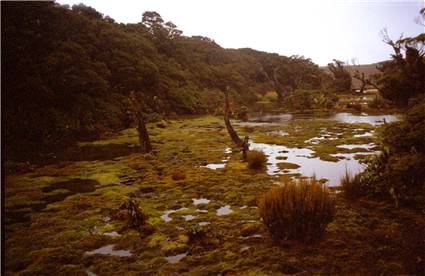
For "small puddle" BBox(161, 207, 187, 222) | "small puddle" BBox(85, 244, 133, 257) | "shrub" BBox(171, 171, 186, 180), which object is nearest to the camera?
"small puddle" BBox(85, 244, 133, 257)

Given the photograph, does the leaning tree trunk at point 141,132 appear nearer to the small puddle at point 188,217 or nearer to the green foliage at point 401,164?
the small puddle at point 188,217

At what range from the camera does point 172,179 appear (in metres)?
12.0

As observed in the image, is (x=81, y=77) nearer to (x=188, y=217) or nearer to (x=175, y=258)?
(x=188, y=217)

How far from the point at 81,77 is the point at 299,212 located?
21.8 meters

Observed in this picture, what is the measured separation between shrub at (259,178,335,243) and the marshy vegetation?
0.02m

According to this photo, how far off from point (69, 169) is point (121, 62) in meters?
18.9

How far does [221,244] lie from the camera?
659 cm

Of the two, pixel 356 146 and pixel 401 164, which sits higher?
pixel 401 164

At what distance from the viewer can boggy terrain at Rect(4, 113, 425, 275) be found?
5773 mm

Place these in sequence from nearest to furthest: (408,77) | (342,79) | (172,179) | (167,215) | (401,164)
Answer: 1. (401,164)
2. (167,215)
3. (172,179)
4. (408,77)
5. (342,79)

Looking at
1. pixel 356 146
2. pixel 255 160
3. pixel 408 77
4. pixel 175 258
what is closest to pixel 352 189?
pixel 255 160

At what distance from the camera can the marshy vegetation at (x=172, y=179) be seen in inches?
242

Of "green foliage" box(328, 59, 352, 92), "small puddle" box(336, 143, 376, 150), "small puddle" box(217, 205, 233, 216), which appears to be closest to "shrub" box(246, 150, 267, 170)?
"small puddle" box(217, 205, 233, 216)

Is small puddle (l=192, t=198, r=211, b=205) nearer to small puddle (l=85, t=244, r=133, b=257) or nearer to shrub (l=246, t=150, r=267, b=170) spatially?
small puddle (l=85, t=244, r=133, b=257)
